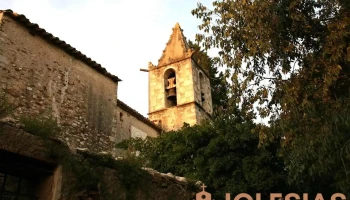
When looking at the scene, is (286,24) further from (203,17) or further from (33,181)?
(33,181)

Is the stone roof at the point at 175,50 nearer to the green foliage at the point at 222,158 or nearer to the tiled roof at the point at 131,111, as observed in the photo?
the tiled roof at the point at 131,111

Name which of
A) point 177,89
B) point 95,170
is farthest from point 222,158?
point 177,89

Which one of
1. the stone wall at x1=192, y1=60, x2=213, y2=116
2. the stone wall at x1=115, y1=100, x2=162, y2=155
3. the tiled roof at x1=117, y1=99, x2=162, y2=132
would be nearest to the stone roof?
the stone wall at x1=192, y1=60, x2=213, y2=116

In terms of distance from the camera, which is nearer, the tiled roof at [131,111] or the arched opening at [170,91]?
the tiled roof at [131,111]

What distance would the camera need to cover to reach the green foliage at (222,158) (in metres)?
10.1

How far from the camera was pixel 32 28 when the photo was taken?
9.18m

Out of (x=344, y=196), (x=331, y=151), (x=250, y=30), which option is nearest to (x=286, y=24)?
(x=250, y=30)

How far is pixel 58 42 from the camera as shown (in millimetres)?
9930

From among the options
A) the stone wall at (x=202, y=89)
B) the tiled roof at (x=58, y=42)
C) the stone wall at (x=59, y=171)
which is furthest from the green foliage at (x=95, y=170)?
the stone wall at (x=202, y=89)

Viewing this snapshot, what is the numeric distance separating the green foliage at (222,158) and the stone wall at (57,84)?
1.51m

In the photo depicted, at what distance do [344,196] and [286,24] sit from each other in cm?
350

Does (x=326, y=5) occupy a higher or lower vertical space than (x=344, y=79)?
higher

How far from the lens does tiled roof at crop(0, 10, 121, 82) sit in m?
8.63

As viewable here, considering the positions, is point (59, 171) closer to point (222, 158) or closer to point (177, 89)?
point (222, 158)
